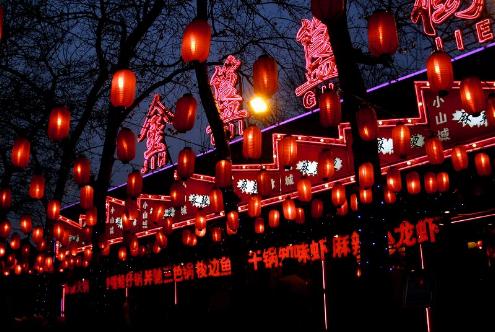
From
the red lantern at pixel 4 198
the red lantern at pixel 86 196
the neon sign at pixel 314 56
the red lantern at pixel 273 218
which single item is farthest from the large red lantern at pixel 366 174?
the red lantern at pixel 4 198

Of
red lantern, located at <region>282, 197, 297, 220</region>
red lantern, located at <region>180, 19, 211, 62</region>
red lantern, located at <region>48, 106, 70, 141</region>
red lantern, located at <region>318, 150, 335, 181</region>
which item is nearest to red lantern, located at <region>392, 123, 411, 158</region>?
red lantern, located at <region>318, 150, 335, 181</region>

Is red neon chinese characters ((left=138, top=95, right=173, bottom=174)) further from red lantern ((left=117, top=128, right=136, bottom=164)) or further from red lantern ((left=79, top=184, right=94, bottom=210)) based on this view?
red lantern ((left=117, top=128, right=136, bottom=164))

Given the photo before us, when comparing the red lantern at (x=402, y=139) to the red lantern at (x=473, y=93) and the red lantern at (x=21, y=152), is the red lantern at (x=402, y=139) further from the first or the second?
the red lantern at (x=21, y=152)

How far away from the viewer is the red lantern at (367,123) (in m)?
9.66

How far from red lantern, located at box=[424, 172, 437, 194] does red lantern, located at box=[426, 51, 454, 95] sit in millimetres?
3671

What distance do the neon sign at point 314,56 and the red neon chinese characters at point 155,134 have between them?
25.2 feet

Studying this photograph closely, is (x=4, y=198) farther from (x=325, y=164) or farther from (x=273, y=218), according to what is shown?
(x=325, y=164)

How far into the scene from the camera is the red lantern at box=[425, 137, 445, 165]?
11633 mm

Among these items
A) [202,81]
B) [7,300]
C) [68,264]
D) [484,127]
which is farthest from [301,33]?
[68,264]

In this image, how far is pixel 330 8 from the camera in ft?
22.3

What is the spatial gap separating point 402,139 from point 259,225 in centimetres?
679

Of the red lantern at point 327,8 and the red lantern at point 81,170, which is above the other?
the red lantern at point 327,8

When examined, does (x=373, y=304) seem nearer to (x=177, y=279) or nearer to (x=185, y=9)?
(x=185, y=9)

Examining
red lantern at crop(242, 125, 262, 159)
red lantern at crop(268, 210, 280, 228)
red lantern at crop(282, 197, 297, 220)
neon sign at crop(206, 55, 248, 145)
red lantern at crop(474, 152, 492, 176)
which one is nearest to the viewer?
red lantern at crop(474, 152, 492, 176)
